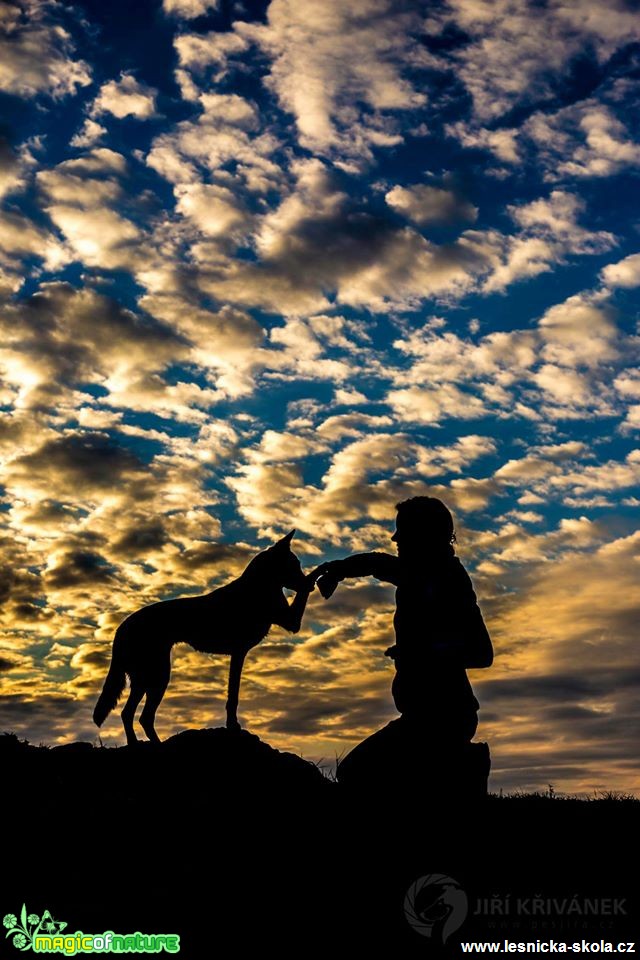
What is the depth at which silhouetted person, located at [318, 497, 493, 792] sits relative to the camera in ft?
24.4

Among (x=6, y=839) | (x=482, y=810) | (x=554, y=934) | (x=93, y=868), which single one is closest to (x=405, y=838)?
(x=482, y=810)

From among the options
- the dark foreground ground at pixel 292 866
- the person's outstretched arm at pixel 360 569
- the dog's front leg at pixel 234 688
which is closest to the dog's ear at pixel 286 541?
the dog's front leg at pixel 234 688

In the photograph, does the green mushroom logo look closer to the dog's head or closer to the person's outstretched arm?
the person's outstretched arm

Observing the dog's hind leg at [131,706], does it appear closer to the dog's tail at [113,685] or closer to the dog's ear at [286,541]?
the dog's tail at [113,685]

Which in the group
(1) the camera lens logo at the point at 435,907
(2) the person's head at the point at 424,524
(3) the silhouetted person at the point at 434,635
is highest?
(2) the person's head at the point at 424,524

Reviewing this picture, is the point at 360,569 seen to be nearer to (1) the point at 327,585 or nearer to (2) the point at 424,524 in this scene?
(1) the point at 327,585

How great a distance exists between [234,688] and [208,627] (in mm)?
873

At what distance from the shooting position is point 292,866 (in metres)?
7.78

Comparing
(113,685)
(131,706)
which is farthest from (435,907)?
(113,685)

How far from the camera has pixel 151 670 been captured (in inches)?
455

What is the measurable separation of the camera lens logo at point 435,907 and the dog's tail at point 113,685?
596 cm

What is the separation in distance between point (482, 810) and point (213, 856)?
240 cm

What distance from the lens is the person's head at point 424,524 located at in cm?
768

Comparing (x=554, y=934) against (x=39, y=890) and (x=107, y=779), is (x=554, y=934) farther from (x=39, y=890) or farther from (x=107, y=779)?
(x=107, y=779)
